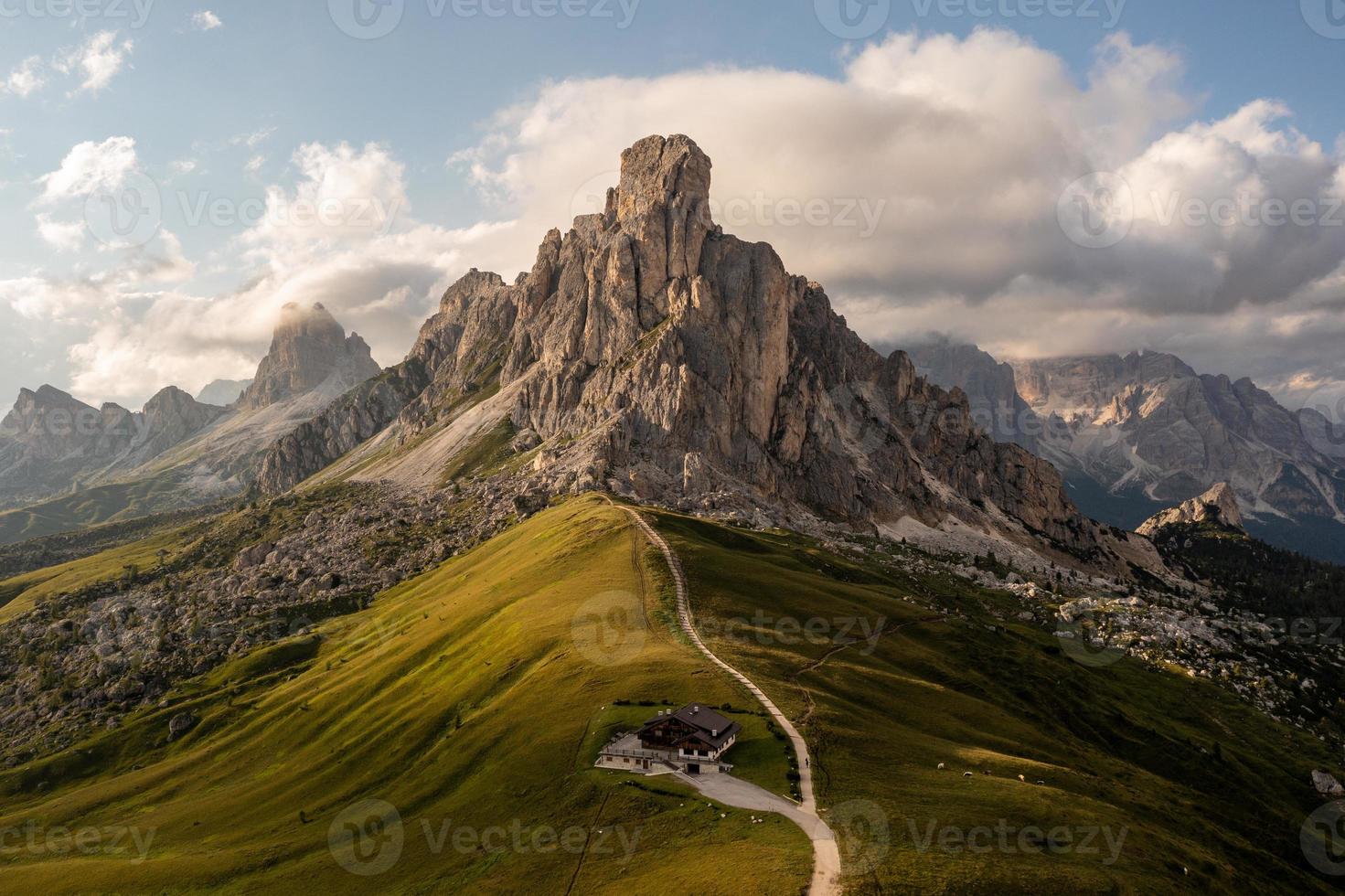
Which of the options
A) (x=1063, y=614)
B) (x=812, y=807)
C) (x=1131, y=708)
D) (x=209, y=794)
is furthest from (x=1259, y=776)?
(x=209, y=794)

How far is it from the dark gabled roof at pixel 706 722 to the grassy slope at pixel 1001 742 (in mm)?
8268

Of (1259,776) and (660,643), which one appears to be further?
(1259,776)

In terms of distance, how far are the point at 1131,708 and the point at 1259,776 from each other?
19.0 metres

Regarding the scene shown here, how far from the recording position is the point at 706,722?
208 ft

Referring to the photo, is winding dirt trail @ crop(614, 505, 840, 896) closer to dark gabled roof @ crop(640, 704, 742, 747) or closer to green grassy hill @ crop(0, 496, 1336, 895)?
green grassy hill @ crop(0, 496, 1336, 895)

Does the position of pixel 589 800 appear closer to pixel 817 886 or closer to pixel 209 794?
pixel 817 886

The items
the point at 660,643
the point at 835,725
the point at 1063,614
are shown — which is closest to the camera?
the point at 835,725

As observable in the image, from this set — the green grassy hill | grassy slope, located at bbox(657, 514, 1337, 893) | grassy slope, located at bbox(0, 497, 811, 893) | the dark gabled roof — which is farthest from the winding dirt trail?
the dark gabled roof

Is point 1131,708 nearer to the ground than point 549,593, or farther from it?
nearer to the ground

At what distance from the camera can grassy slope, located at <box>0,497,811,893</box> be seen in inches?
2144

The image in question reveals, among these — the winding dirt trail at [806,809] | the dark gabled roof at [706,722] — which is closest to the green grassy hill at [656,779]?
the winding dirt trail at [806,809]

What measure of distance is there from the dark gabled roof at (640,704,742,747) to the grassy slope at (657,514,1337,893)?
827 centimetres

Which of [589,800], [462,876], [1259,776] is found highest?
[589,800]

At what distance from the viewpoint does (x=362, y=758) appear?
95812 millimetres
